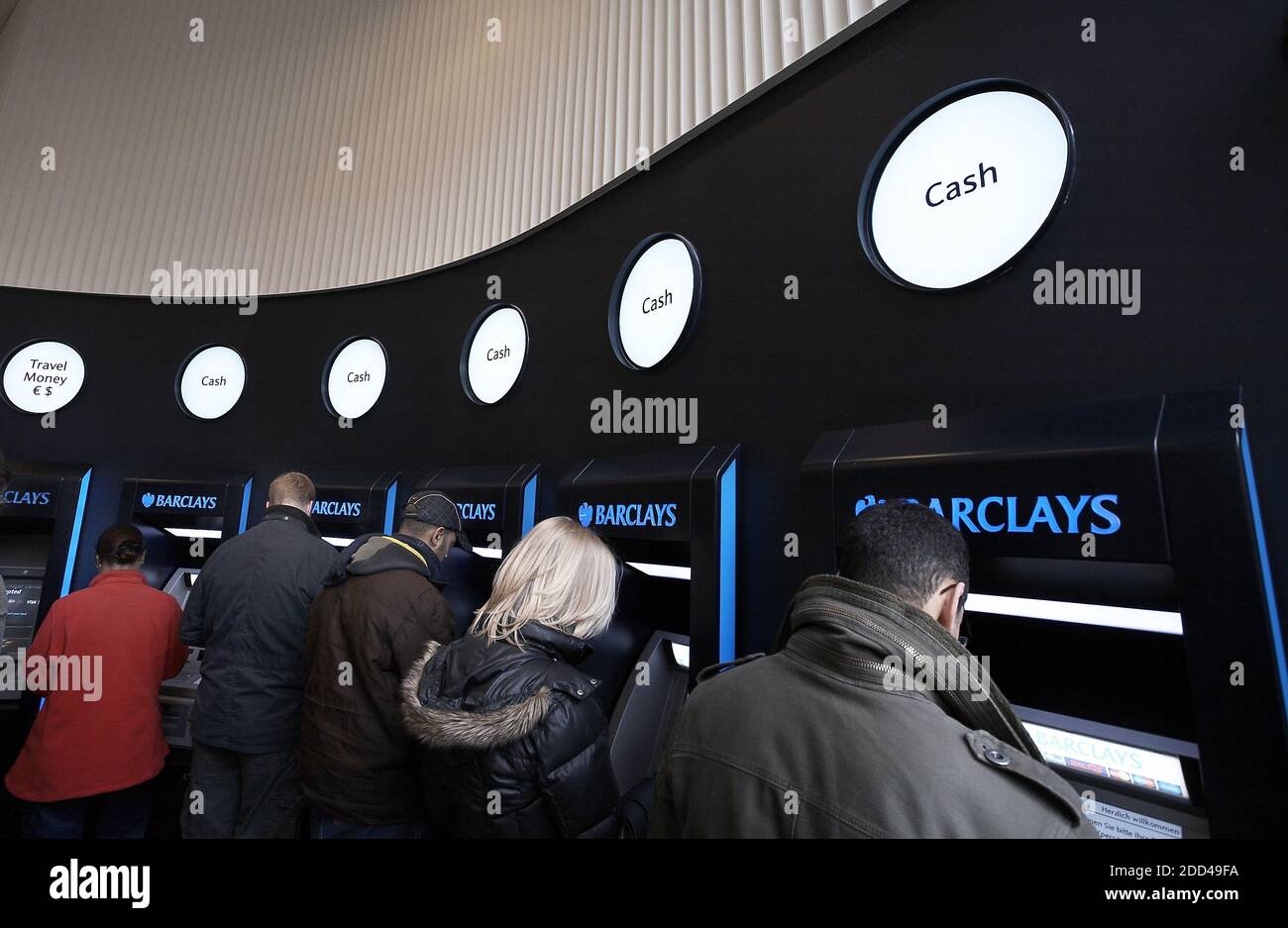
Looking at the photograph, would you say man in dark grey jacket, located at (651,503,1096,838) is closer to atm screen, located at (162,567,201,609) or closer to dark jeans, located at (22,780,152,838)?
dark jeans, located at (22,780,152,838)

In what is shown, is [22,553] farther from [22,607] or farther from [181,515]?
[181,515]

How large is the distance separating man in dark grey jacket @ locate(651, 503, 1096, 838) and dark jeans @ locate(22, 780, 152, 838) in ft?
7.79

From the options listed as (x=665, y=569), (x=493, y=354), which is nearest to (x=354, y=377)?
(x=493, y=354)

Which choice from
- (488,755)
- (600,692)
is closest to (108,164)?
(600,692)

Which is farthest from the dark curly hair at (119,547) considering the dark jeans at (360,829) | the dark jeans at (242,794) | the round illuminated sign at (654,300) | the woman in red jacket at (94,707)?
the round illuminated sign at (654,300)

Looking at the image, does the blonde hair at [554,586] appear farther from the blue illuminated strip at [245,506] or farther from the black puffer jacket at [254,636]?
the blue illuminated strip at [245,506]

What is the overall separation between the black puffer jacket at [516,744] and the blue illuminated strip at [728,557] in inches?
23.9

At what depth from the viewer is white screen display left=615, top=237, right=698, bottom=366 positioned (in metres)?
2.30

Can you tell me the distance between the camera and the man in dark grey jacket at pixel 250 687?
82.6 inches

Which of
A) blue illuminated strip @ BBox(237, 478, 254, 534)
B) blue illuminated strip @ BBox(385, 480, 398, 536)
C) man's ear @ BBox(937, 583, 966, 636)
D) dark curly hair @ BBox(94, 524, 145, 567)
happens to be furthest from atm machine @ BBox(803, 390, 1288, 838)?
blue illuminated strip @ BBox(237, 478, 254, 534)

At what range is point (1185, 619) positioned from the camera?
3.39 ft

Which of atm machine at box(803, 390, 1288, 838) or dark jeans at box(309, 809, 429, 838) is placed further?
dark jeans at box(309, 809, 429, 838)

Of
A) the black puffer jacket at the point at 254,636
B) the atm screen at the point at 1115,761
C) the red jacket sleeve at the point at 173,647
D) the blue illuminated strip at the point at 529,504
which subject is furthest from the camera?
the blue illuminated strip at the point at 529,504

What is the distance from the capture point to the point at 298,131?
436cm
